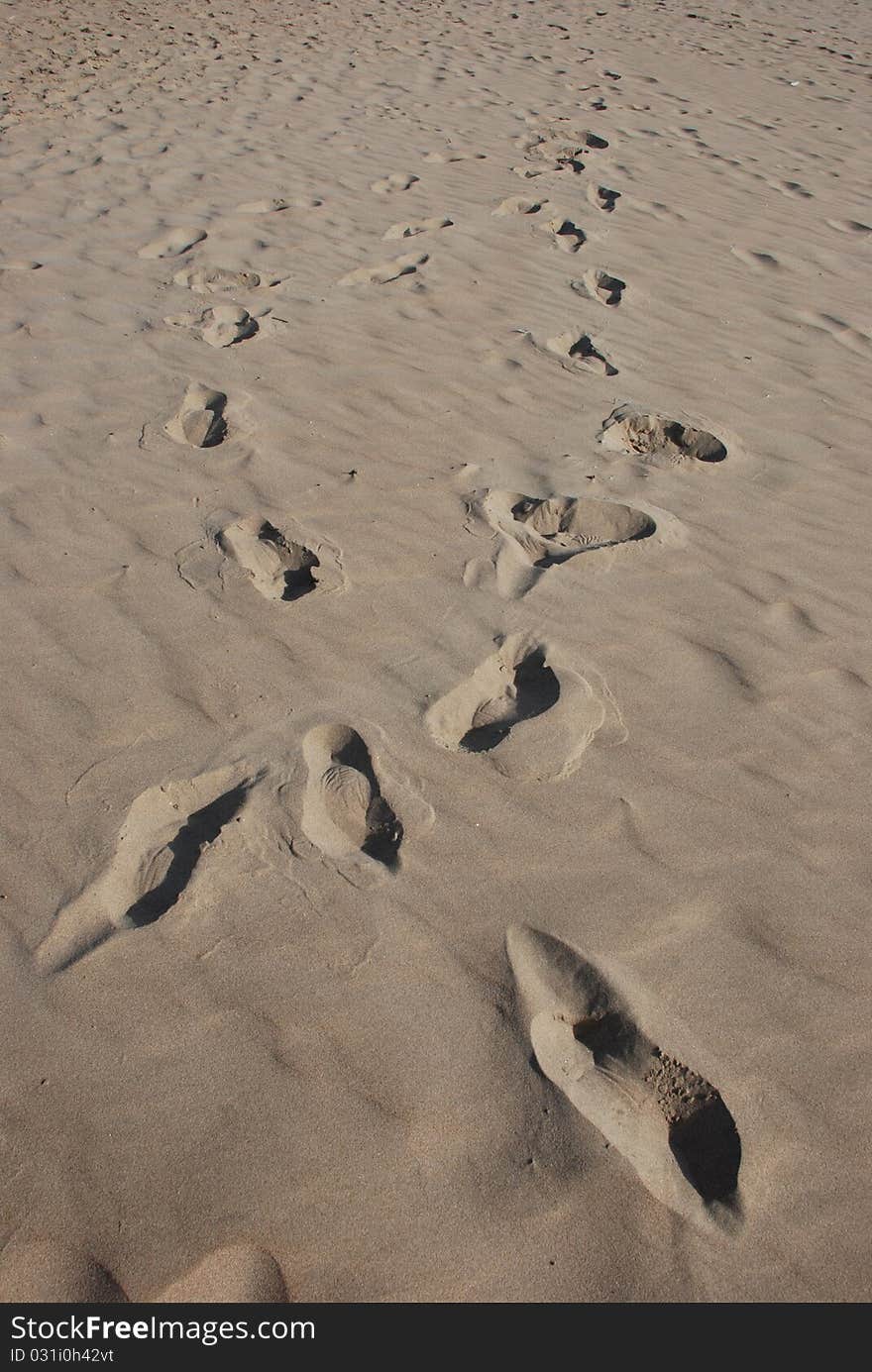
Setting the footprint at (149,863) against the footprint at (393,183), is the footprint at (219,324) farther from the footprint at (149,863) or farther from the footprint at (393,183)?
the footprint at (149,863)

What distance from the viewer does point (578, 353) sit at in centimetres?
393

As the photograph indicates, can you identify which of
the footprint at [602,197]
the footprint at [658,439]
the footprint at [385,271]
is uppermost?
the footprint at [602,197]

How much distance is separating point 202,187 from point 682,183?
317 cm

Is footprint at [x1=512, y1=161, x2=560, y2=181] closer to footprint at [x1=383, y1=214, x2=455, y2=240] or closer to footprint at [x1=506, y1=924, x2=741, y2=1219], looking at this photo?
footprint at [x1=383, y1=214, x2=455, y2=240]

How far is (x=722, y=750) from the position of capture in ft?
7.06

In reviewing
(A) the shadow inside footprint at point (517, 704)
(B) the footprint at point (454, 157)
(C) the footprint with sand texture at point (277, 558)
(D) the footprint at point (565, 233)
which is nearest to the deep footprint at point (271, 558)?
(C) the footprint with sand texture at point (277, 558)

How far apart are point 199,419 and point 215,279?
152 cm

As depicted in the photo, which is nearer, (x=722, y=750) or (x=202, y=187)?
(x=722, y=750)

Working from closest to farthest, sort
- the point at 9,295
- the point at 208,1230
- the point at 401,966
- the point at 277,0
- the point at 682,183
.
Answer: the point at 208,1230 < the point at 401,966 < the point at 9,295 < the point at 682,183 < the point at 277,0

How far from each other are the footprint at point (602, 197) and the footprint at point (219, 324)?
267 centimetres

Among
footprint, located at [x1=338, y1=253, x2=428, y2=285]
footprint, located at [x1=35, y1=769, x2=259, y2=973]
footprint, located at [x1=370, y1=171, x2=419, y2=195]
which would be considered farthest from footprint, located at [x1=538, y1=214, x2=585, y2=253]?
footprint, located at [x1=35, y1=769, x2=259, y2=973]

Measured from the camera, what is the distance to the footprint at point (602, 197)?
5.57 meters
